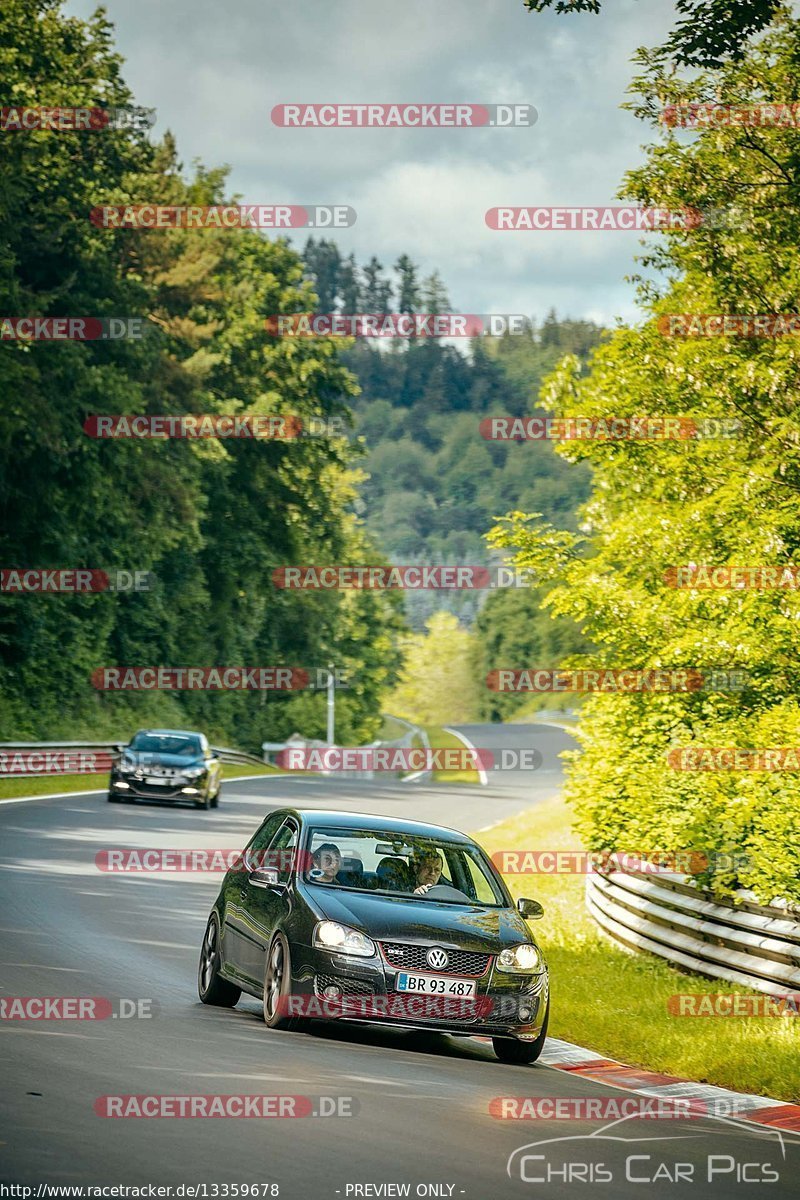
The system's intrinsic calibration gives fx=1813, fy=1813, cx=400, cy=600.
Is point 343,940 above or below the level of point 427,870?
below

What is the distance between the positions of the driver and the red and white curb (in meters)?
1.36

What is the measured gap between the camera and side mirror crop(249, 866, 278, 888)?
11.9 meters

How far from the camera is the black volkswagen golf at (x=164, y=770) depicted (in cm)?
3481

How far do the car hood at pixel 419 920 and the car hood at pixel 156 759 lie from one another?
2372 centimetres

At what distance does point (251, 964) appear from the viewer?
12.0 metres

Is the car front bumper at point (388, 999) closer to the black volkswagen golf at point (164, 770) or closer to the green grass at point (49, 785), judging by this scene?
the black volkswagen golf at point (164, 770)

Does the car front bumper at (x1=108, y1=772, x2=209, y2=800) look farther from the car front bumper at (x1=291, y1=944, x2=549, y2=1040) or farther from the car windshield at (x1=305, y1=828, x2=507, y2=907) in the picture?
the car front bumper at (x1=291, y1=944, x2=549, y2=1040)

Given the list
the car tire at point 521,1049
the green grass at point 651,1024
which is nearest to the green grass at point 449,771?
the green grass at point 651,1024

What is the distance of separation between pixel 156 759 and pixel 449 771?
7500 centimetres

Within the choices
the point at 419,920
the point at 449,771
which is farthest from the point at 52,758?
the point at 449,771

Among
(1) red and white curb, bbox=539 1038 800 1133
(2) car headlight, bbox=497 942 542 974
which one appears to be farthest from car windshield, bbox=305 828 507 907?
(1) red and white curb, bbox=539 1038 800 1133

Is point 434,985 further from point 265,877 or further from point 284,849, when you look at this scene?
point 284,849

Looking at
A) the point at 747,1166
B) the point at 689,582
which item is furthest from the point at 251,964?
the point at 689,582

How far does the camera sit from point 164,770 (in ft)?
115
